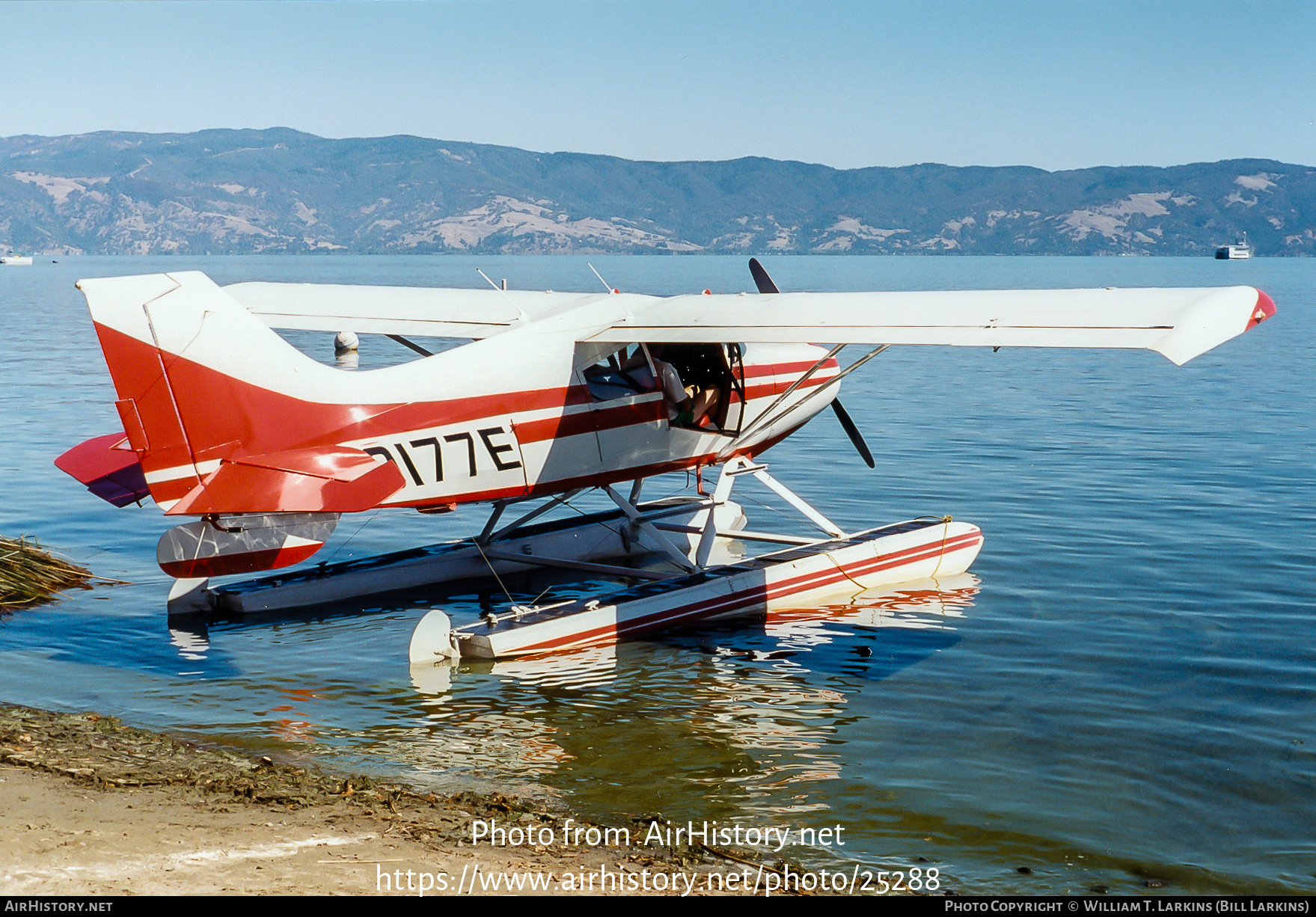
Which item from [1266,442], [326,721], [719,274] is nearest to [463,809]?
[326,721]

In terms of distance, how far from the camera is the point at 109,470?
28.3ft

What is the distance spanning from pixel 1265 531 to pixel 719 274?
4336 inches

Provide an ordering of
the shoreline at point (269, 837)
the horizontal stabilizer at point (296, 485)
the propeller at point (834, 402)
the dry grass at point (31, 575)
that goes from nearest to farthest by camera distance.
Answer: the shoreline at point (269, 837) < the horizontal stabilizer at point (296, 485) < the dry grass at point (31, 575) < the propeller at point (834, 402)

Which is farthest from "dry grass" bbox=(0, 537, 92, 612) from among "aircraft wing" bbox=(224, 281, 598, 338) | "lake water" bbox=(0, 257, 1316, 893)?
"aircraft wing" bbox=(224, 281, 598, 338)

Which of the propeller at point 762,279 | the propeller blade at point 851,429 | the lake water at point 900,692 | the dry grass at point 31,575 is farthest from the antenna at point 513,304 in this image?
the dry grass at point 31,575

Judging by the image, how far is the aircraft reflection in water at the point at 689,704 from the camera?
670cm

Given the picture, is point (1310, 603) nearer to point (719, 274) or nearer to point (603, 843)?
point (603, 843)

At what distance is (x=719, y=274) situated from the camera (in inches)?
4771

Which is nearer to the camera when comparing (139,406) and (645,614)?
(139,406)

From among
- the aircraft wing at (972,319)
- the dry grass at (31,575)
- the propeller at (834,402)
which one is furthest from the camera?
the propeller at (834,402)

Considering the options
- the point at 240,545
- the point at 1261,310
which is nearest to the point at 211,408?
the point at 240,545

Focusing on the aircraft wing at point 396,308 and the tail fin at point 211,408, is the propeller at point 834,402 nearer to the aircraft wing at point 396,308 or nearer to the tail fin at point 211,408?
the aircraft wing at point 396,308

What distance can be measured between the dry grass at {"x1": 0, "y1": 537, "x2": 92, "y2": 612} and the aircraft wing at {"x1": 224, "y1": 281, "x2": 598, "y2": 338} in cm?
283

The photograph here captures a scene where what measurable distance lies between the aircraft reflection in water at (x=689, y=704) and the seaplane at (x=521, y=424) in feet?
1.18
